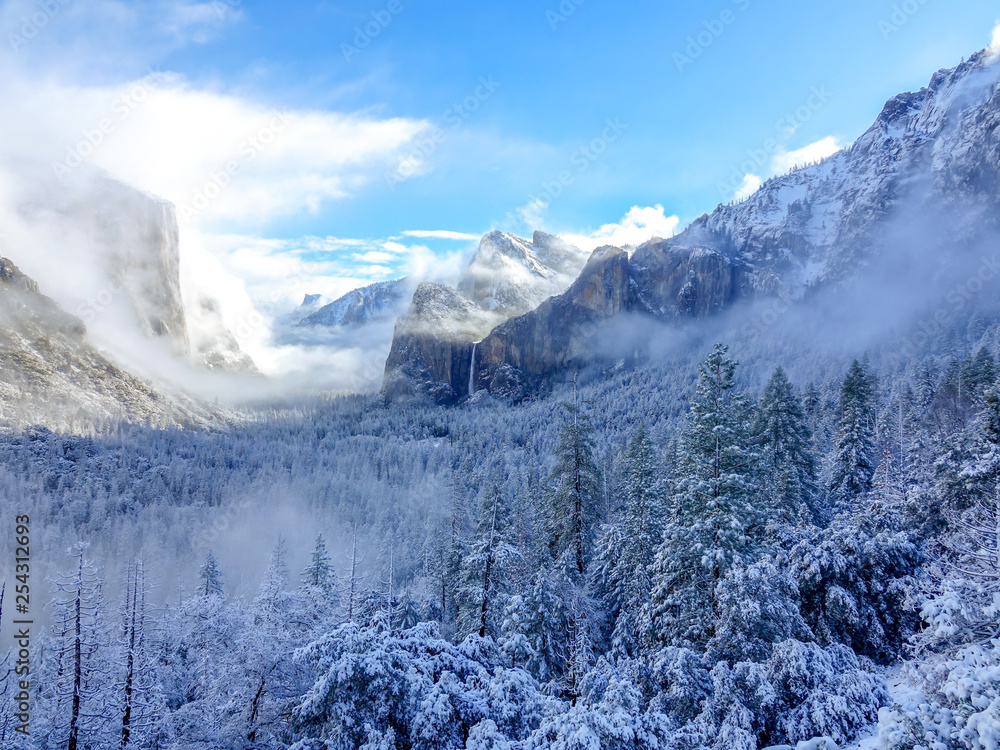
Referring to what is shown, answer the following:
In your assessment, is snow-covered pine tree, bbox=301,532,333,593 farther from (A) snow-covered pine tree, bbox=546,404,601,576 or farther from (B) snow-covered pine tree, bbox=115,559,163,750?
(A) snow-covered pine tree, bbox=546,404,601,576

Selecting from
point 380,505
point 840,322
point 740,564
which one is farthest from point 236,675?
point 840,322

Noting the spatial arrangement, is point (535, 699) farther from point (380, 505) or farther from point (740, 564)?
point (380, 505)

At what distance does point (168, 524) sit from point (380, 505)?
42.0 meters

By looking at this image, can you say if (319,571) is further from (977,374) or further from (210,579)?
(977,374)

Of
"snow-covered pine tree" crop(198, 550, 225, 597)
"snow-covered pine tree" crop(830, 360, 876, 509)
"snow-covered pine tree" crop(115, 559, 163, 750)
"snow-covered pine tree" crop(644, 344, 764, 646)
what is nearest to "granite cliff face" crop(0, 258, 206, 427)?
"snow-covered pine tree" crop(198, 550, 225, 597)

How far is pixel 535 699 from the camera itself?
12.0 metres

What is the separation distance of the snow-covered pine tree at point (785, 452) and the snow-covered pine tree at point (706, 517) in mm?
12029

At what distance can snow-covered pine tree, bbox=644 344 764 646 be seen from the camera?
1842cm

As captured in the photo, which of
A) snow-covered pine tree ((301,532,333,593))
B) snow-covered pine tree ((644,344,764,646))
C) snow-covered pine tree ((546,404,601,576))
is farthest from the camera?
snow-covered pine tree ((301,532,333,593))

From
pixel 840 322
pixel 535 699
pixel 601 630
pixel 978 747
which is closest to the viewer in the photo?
pixel 978 747

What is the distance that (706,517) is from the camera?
63.1 ft

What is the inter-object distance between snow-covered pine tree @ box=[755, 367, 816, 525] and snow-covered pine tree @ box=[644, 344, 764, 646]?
12.0m

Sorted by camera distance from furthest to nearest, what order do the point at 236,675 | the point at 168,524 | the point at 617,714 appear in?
the point at 168,524 → the point at 236,675 → the point at 617,714

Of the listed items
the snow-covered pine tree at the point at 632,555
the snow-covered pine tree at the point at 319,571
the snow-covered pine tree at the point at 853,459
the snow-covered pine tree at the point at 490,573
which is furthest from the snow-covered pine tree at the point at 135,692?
the snow-covered pine tree at the point at 853,459
